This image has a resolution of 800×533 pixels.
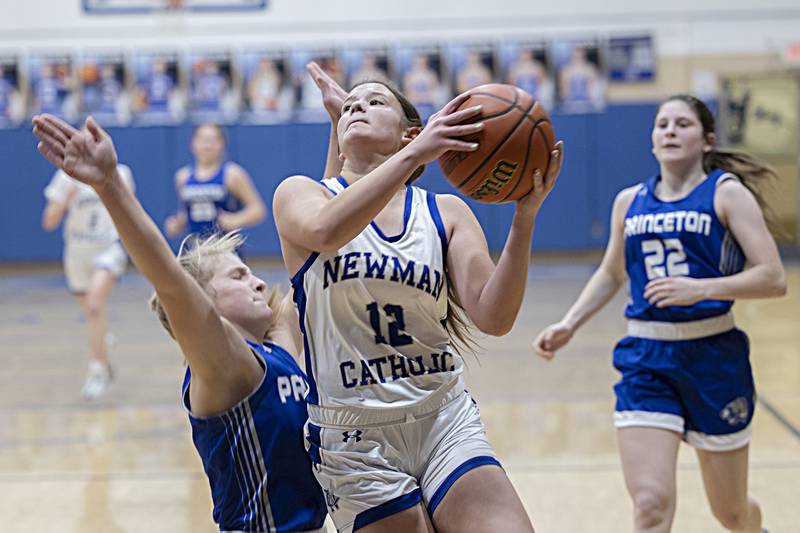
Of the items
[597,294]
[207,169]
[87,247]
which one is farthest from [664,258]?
[87,247]

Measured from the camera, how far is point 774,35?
14.2 meters

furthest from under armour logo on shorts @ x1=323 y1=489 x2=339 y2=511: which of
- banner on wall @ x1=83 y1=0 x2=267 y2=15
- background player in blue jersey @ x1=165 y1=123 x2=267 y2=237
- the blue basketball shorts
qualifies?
banner on wall @ x1=83 y1=0 x2=267 y2=15

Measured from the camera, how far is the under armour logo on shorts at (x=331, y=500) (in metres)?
2.30

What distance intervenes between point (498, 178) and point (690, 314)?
56.7 inches

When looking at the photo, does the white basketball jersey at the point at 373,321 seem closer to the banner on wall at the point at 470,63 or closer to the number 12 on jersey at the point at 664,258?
the number 12 on jersey at the point at 664,258

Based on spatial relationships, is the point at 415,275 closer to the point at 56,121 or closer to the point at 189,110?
the point at 56,121

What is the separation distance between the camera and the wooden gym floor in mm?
4336

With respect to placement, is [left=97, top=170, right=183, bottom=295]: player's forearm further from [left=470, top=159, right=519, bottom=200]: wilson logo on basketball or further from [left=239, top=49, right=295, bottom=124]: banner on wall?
[left=239, top=49, right=295, bottom=124]: banner on wall

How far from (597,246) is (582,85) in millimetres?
2312

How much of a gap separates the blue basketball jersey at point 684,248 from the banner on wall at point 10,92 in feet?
41.1

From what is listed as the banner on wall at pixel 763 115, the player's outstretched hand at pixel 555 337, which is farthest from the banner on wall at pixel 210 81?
the player's outstretched hand at pixel 555 337

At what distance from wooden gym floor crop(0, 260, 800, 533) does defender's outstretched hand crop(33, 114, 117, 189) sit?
2684 mm

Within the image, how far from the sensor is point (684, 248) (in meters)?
3.44

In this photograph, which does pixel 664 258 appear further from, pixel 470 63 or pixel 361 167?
pixel 470 63
